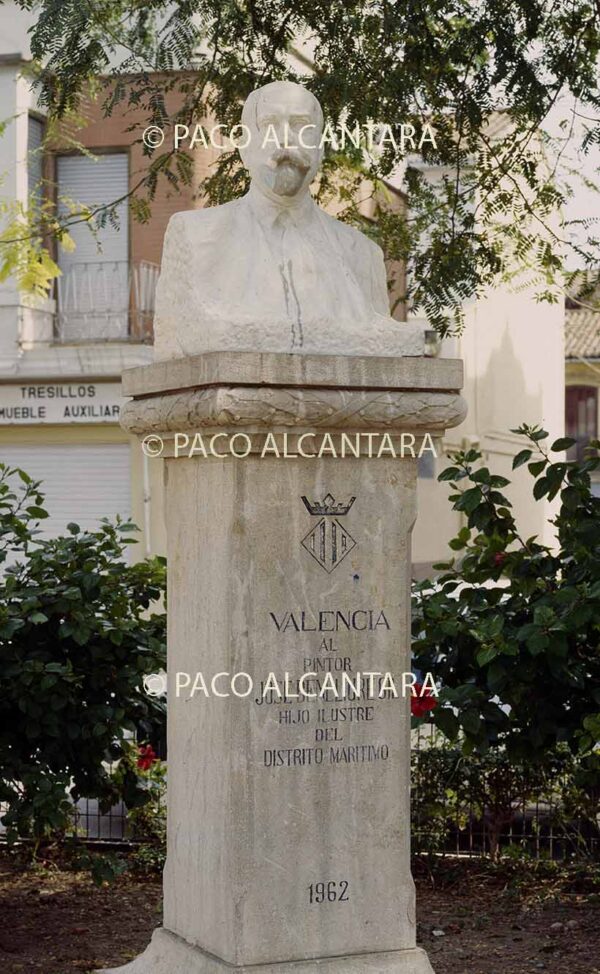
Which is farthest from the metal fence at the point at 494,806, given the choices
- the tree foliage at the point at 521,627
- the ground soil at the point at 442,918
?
the tree foliage at the point at 521,627

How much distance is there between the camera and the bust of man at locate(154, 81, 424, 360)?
16.8ft

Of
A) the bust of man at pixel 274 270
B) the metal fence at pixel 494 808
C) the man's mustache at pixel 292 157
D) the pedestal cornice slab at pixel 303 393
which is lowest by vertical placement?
the metal fence at pixel 494 808

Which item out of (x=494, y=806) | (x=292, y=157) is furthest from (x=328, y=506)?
(x=494, y=806)

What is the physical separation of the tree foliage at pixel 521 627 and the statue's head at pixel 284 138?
1.94m

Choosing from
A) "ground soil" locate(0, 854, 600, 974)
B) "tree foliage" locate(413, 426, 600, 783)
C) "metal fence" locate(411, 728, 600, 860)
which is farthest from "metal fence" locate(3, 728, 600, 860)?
"tree foliage" locate(413, 426, 600, 783)

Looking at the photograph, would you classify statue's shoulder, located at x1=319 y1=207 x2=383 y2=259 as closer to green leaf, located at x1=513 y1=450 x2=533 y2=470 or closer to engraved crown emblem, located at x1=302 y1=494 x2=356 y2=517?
engraved crown emblem, located at x1=302 y1=494 x2=356 y2=517

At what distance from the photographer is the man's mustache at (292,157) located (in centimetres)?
531

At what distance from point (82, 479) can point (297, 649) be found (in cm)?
1548

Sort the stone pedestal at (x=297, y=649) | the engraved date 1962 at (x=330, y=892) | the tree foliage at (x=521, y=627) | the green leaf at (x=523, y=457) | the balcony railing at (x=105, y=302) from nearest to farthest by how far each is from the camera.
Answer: the stone pedestal at (x=297, y=649) → the engraved date 1962 at (x=330, y=892) → the tree foliage at (x=521, y=627) → the green leaf at (x=523, y=457) → the balcony railing at (x=105, y=302)

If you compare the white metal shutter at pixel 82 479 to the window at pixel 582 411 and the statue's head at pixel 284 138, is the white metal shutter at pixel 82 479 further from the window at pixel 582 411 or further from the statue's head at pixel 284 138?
the window at pixel 582 411

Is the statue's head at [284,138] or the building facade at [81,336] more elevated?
the building facade at [81,336]

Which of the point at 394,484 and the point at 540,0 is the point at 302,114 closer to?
the point at 394,484

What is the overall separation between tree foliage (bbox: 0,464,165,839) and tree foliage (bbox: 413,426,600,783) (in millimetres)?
1319

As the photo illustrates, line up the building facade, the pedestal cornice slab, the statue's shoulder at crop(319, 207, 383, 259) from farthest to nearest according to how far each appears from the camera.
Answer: the building facade
the statue's shoulder at crop(319, 207, 383, 259)
the pedestal cornice slab
